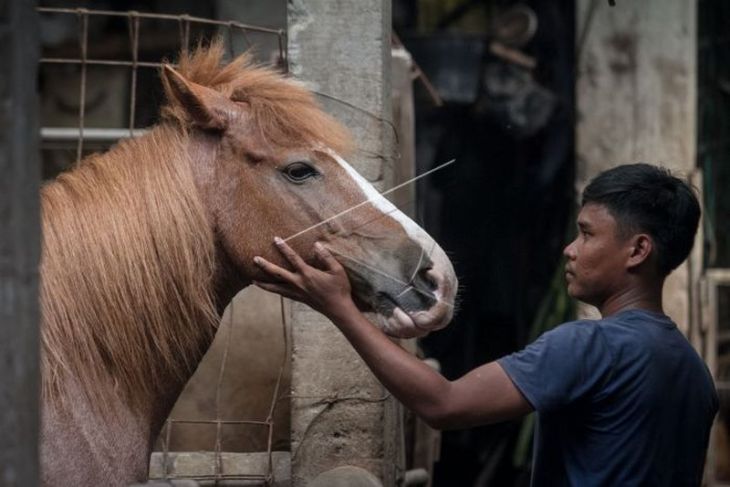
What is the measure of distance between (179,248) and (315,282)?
0.43 m

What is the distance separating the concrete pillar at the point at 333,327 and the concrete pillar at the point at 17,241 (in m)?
2.26

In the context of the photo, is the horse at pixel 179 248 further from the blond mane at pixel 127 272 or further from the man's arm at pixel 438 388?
the man's arm at pixel 438 388

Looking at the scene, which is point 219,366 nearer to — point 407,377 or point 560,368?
point 407,377

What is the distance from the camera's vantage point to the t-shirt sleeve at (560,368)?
280 cm

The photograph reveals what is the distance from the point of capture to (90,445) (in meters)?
3.13

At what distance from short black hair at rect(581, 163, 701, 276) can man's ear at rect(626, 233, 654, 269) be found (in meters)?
0.01

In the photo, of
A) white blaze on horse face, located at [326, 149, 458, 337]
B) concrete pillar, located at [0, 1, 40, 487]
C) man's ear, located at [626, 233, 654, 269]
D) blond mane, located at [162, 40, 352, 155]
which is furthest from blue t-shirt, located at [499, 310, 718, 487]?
concrete pillar, located at [0, 1, 40, 487]

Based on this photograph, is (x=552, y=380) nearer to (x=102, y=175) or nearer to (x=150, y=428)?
(x=150, y=428)

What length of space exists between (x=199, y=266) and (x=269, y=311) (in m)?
1.26

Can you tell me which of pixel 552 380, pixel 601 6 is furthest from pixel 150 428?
pixel 601 6

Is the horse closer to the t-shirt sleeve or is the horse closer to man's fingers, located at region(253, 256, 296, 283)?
man's fingers, located at region(253, 256, 296, 283)

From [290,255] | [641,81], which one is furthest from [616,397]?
[641,81]

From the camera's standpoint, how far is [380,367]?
9.40ft

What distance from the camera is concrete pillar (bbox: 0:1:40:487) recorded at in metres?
1.70
